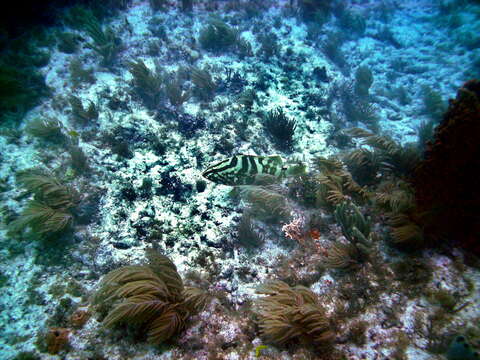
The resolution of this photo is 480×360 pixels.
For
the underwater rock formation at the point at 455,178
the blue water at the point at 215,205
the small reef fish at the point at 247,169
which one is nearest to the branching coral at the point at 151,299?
the blue water at the point at 215,205

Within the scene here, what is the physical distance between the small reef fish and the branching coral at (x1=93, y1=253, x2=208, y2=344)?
1.88 m

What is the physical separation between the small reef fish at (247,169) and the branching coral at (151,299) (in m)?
1.88

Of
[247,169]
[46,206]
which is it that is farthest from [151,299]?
[46,206]

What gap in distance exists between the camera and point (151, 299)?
292 centimetres

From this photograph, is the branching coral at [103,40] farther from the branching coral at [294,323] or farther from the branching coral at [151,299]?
the branching coral at [294,323]

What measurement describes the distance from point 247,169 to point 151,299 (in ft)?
8.99

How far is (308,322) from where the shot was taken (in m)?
2.89

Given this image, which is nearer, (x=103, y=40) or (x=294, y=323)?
(x=294, y=323)

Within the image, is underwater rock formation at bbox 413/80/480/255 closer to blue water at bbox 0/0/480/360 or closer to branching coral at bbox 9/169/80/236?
blue water at bbox 0/0/480/360

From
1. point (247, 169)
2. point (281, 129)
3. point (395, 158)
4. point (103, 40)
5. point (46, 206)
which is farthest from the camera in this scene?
point (103, 40)

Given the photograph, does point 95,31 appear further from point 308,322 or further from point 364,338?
point 364,338

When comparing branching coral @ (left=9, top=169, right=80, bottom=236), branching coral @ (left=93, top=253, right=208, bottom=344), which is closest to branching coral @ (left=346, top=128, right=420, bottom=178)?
branching coral @ (left=93, top=253, right=208, bottom=344)

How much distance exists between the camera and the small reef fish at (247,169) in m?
4.56

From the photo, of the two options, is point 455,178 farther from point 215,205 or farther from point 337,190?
point 215,205
